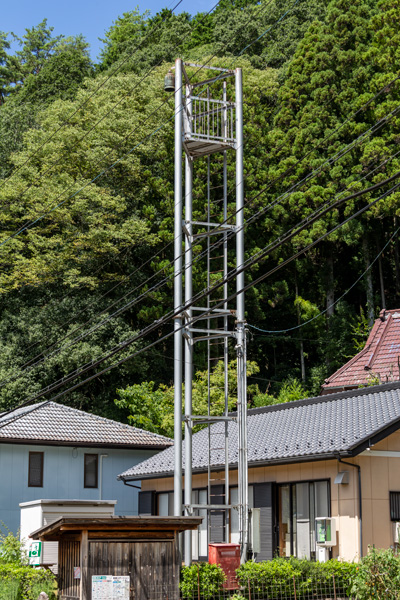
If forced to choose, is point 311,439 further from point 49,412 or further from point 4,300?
A: point 4,300

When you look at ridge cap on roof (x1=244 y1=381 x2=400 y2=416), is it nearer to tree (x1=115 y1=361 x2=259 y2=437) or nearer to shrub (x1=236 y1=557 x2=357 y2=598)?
shrub (x1=236 y1=557 x2=357 y2=598)

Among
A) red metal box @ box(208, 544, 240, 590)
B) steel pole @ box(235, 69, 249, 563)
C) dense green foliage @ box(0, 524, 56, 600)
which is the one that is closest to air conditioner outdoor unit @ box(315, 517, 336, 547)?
steel pole @ box(235, 69, 249, 563)

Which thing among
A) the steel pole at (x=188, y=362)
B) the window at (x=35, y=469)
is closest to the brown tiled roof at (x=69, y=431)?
the window at (x=35, y=469)

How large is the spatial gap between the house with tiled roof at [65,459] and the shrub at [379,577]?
607 inches

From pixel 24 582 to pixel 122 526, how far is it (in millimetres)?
3782

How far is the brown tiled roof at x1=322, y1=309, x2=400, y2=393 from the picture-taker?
32.7 meters

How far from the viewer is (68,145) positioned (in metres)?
46.8

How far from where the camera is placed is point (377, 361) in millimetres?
33594

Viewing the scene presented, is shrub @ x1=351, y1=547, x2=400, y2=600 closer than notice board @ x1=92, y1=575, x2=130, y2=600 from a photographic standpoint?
Yes

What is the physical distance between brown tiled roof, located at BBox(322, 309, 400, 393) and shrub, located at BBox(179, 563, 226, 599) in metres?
16.3

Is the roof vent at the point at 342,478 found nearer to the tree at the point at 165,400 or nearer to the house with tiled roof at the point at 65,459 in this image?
the house with tiled roof at the point at 65,459

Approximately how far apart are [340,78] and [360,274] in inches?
419

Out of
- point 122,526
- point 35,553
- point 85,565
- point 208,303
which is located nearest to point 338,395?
point 208,303

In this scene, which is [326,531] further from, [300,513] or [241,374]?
[241,374]
